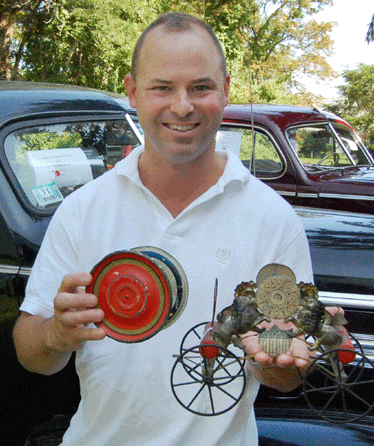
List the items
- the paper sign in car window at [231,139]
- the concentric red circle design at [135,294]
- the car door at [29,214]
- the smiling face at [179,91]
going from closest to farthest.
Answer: the concentric red circle design at [135,294]
the smiling face at [179,91]
the car door at [29,214]
the paper sign in car window at [231,139]

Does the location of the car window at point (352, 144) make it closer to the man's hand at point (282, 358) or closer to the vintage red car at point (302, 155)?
the vintage red car at point (302, 155)

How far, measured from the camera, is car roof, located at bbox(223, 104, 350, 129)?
6039 millimetres

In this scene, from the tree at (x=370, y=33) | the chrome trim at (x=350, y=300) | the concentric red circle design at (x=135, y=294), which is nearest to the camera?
the concentric red circle design at (x=135, y=294)

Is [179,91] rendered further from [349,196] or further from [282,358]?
[349,196]

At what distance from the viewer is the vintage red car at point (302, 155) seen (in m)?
5.59

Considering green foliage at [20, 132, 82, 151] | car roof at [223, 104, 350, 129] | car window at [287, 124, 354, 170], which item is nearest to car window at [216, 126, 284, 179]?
car roof at [223, 104, 350, 129]

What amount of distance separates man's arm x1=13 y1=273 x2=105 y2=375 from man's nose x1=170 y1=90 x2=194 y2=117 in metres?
0.53

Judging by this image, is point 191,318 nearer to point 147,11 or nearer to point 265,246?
point 265,246

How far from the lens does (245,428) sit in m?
1.54

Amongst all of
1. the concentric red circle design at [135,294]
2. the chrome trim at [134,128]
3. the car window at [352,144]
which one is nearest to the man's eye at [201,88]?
the concentric red circle design at [135,294]

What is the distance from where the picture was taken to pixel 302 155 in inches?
237

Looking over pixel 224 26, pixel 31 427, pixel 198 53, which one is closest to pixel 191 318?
pixel 198 53

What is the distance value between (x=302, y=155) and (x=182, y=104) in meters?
4.84

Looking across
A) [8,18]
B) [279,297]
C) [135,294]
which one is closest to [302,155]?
[279,297]
